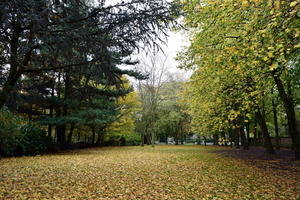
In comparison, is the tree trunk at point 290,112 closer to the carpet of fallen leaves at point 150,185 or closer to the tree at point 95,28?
the carpet of fallen leaves at point 150,185

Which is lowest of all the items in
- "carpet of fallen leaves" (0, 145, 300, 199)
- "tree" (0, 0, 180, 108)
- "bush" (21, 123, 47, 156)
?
"carpet of fallen leaves" (0, 145, 300, 199)

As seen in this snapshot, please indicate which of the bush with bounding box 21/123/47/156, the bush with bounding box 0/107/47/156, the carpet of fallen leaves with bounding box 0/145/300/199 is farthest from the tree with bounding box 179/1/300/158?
the bush with bounding box 21/123/47/156

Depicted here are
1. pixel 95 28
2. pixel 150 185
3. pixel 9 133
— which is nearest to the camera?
pixel 95 28

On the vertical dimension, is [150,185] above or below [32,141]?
below

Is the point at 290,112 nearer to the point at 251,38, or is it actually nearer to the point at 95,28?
the point at 251,38

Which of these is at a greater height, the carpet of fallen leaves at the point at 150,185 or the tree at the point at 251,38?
the tree at the point at 251,38

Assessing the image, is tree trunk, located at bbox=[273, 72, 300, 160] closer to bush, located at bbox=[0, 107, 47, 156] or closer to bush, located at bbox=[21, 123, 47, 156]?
bush, located at bbox=[0, 107, 47, 156]

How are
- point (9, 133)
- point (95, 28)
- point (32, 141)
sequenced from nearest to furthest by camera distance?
point (95, 28) → point (9, 133) → point (32, 141)

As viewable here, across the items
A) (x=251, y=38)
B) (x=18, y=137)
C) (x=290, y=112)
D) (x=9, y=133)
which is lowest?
(x=18, y=137)

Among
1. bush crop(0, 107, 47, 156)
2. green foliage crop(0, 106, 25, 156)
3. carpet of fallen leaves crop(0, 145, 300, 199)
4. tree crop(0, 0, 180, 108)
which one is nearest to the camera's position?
tree crop(0, 0, 180, 108)

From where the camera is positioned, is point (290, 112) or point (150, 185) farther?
point (290, 112)

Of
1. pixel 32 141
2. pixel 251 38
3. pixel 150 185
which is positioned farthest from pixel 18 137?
pixel 251 38

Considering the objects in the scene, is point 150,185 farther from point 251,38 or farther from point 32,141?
point 32,141

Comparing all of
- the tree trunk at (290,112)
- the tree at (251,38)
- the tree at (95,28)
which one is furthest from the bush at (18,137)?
the tree trunk at (290,112)
